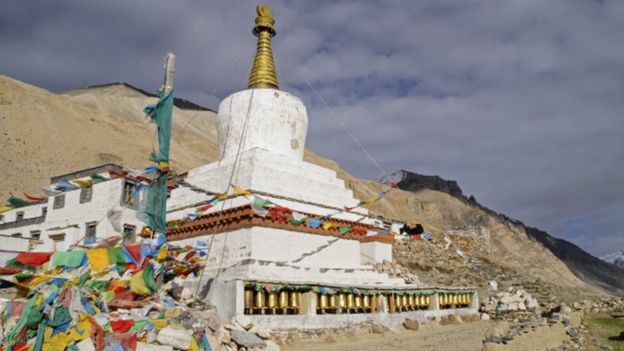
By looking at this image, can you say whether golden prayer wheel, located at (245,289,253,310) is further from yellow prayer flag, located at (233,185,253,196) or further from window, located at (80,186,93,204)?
window, located at (80,186,93,204)

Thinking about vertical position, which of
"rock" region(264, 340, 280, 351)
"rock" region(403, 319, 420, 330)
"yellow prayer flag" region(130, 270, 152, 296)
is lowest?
"rock" region(264, 340, 280, 351)

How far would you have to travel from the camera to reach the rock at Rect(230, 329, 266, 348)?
9.05 m

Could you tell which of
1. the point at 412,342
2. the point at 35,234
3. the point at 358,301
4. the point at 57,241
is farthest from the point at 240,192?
the point at 35,234

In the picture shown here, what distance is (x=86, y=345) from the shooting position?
739cm

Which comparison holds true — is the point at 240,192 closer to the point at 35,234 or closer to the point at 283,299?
the point at 283,299

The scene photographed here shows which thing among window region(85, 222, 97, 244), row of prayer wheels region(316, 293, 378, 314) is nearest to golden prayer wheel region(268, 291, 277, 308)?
row of prayer wheels region(316, 293, 378, 314)

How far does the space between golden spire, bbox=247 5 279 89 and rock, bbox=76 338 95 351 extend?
33.5 feet

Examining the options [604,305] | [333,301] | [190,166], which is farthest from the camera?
[190,166]

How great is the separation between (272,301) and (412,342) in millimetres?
3596

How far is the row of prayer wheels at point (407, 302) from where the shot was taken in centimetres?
1392

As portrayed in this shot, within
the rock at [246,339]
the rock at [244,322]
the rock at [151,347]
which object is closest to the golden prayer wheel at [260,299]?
the rock at [244,322]

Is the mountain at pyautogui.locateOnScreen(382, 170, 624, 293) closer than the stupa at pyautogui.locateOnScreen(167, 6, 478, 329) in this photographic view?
No

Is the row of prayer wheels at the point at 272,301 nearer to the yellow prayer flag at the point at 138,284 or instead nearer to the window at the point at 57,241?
the yellow prayer flag at the point at 138,284

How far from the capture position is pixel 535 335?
9914mm
